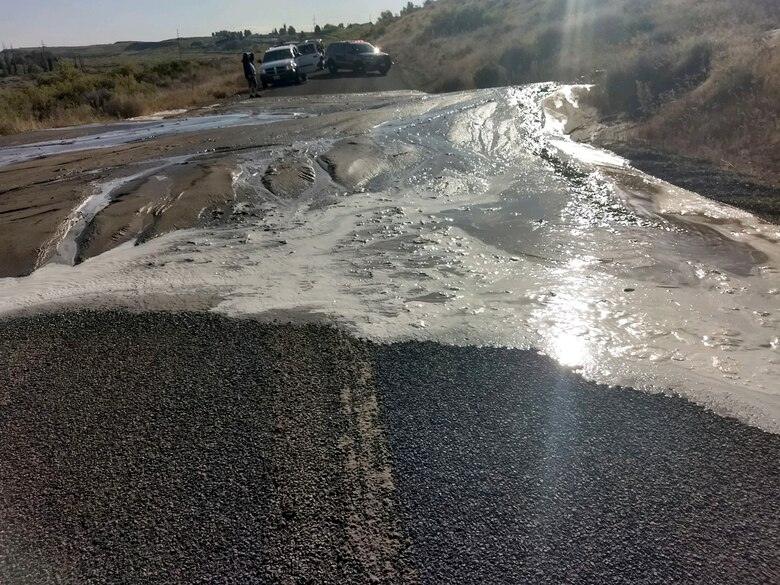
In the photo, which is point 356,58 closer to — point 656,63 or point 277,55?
point 277,55

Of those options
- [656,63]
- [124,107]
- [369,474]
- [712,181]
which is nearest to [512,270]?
[369,474]

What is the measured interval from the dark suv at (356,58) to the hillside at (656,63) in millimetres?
2724

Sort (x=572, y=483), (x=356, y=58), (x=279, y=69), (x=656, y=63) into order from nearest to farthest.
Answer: (x=572, y=483) → (x=656, y=63) → (x=279, y=69) → (x=356, y=58)

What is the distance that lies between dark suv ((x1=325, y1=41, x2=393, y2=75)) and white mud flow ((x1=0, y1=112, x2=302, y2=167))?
47.7 ft

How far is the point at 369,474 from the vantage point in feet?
11.7

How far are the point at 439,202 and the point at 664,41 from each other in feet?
58.7

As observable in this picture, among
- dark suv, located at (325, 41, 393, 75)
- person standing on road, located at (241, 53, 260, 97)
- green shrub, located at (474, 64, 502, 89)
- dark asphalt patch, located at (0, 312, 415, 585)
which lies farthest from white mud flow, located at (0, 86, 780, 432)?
dark suv, located at (325, 41, 393, 75)

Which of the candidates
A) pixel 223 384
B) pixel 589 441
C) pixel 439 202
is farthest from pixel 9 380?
pixel 439 202

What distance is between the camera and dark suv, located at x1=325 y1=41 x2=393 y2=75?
34781 mm

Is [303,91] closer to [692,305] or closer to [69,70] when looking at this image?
[69,70]

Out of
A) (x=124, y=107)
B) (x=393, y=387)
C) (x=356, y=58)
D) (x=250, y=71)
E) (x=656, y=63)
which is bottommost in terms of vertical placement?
(x=393, y=387)

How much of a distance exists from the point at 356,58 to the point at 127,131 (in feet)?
59.6

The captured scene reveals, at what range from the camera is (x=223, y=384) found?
4.60m

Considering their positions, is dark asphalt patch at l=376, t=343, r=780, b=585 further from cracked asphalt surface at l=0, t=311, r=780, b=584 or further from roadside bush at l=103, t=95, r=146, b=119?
roadside bush at l=103, t=95, r=146, b=119
